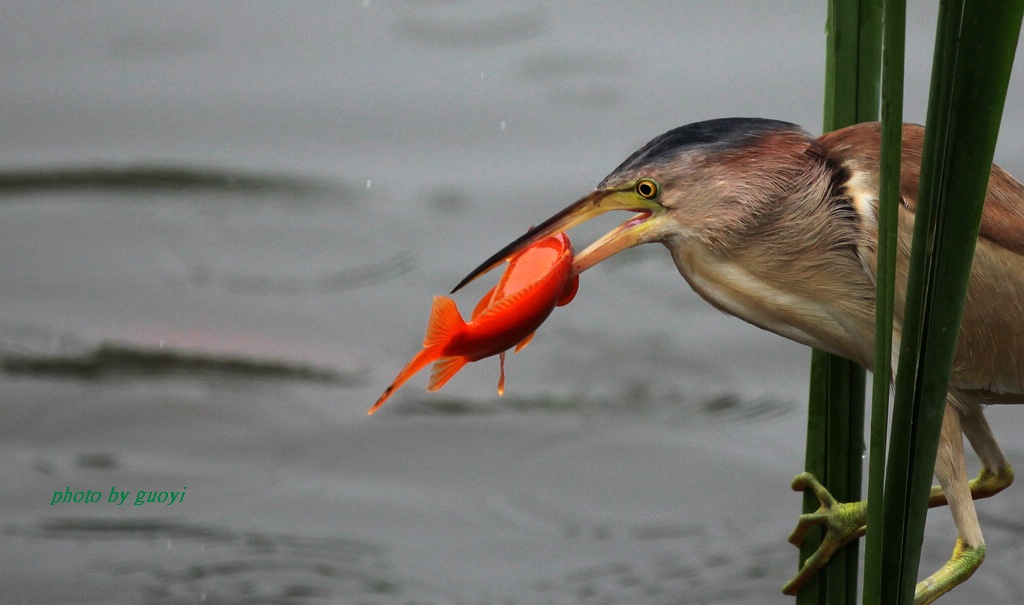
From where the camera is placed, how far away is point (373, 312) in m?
4.17

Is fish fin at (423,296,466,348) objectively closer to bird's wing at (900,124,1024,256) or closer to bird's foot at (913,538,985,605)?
bird's wing at (900,124,1024,256)

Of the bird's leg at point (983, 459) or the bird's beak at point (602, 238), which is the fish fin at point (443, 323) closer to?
the bird's beak at point (602, 238)

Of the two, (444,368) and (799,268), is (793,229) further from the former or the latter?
(444,368)

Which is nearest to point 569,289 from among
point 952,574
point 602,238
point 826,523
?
point 602,238

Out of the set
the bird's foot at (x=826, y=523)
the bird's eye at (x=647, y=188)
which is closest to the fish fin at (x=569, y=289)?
the bird's eye at (x=647, y=188)

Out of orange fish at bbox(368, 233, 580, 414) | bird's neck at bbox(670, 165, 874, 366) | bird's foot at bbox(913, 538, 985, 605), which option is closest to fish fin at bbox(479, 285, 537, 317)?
orange fish at bbox(368, 233, 580, 414)

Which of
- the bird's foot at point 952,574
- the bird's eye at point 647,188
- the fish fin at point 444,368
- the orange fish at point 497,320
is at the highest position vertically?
the bird's eye at point 647,188

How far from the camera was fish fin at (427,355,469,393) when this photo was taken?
1.42 meters

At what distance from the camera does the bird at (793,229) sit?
4.96 feet

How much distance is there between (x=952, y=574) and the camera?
1.61 meters

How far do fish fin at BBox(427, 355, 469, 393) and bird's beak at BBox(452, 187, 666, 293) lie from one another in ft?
0.36

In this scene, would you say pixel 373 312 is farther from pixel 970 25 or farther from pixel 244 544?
pixel 970 25

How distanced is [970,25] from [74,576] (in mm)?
2494

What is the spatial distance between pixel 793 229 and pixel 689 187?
13 centimetres
